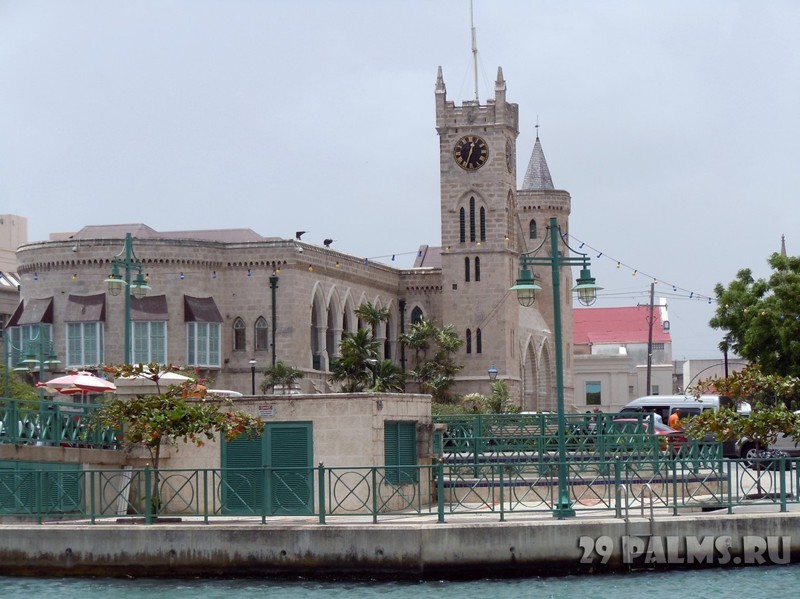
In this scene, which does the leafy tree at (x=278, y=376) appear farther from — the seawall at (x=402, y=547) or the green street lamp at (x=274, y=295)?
the seawall at (x=402, y=547)

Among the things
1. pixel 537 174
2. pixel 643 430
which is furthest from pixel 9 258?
pixel 643 430

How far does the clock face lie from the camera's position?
79938mm

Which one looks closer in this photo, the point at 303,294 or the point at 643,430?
the point at 643,430

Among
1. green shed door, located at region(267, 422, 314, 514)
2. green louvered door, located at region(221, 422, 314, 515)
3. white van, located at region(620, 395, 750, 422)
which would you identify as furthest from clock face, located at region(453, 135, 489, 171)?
green shed door, located at region(267, 422, 314, 514)

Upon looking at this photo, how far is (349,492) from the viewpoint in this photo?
85.1ft

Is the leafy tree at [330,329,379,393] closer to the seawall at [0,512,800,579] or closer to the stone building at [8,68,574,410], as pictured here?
the stone building at [8,68,574,410]

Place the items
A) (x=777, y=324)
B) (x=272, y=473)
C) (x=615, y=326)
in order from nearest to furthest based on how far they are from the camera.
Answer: (x=272, y=473), (x=777, y=324), (x=615, y=326)

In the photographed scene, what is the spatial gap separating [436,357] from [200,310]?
12.7 metres

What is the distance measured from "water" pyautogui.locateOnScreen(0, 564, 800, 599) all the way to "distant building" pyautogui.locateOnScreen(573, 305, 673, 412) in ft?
241

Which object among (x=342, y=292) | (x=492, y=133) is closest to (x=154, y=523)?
(x=342, y=292)

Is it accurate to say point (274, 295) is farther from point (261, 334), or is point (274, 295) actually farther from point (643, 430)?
point (643, 430)

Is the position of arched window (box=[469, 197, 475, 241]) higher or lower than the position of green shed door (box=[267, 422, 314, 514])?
higher

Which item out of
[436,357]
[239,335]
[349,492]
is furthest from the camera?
[436,357]

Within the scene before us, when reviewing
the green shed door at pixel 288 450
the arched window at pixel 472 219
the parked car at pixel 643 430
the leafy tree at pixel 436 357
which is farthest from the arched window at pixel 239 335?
the green shed door at pixel 288 450
